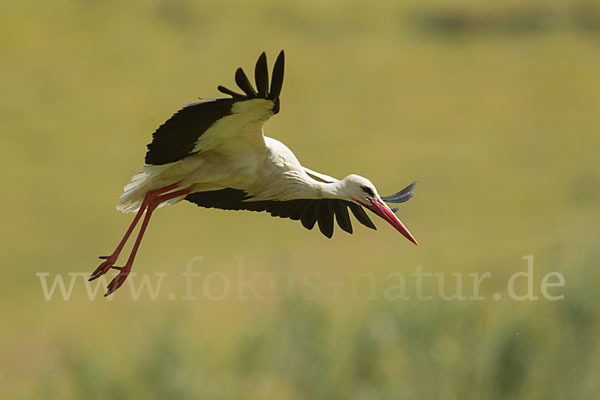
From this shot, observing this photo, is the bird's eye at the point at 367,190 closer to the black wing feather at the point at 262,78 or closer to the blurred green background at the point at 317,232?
the black wing feather at the point at 262,78

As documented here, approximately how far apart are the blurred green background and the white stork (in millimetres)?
8638

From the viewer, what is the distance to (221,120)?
7.46 meters

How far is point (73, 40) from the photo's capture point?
68.9 m

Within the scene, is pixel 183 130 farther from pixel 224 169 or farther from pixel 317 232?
pixel 317 232

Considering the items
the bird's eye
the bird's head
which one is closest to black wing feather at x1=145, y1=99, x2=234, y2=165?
the bird's head

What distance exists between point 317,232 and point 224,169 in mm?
44741

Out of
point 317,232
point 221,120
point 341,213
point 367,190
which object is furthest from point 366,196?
point 317,232

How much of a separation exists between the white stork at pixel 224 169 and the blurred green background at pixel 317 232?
28.3 feet

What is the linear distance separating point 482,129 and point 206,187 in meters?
64.8

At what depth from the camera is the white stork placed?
24.0 ft

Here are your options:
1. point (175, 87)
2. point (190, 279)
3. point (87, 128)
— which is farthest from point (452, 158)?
point (190, 279)

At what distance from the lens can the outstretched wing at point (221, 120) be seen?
22.8 feet

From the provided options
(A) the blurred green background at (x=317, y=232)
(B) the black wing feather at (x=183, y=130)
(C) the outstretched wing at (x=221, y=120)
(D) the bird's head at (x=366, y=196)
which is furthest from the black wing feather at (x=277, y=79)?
(A) the blurred green background at (x=317, y=232)

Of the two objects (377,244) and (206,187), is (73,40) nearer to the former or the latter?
(377,244)
